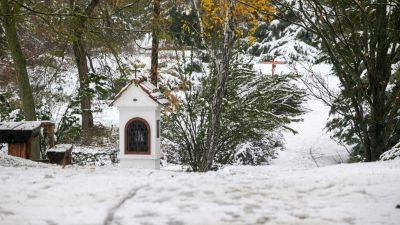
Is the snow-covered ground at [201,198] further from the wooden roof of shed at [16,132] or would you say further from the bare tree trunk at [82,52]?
the bare tree trunk at [82,52]

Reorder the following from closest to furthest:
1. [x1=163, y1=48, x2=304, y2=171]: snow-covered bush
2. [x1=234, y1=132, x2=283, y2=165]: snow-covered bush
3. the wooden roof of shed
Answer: the wooden roof of shed
[x1=163, y1=48, x2=304, y2=171]: snow-covered bush
[x1=234, y1=132, x2=283, y2=165]: snow-covered bush

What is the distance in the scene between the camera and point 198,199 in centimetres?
309

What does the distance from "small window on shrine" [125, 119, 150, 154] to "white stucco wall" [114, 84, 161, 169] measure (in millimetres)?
76

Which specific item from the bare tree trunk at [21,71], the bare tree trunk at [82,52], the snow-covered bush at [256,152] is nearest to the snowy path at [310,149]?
the snow-covered bush at [256,152]

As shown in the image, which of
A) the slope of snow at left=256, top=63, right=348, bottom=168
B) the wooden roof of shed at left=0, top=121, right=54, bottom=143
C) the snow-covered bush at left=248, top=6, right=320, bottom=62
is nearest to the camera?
the wooden roof of shed at left=0, top=121, right=54, bottom=143

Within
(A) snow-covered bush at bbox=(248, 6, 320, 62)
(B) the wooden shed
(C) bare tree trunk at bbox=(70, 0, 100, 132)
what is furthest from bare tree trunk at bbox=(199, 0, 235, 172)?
(A) snow-covered bush at bbox=(248, 6, 320, 62)

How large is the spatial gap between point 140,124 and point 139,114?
8.3 inches

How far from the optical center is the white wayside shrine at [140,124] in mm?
9016

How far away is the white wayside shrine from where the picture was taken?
902 centimetres

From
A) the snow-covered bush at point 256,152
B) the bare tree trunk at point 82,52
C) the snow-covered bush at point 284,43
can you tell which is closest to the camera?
the bare tree trunk at point 82,52

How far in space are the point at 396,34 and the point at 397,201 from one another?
422 cm

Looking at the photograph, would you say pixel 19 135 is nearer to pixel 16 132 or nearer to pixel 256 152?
pixel 16 132

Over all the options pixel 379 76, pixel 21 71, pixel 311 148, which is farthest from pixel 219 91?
pixel 311 148

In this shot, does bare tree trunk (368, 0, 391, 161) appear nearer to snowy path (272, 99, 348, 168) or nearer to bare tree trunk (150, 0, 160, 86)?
bare tree trunk (150, 0, 160, 86)
